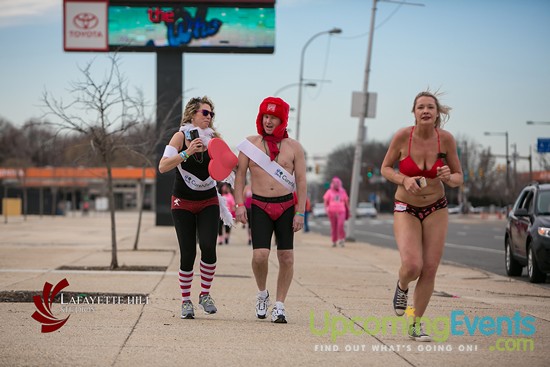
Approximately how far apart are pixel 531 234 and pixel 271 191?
7640 mm

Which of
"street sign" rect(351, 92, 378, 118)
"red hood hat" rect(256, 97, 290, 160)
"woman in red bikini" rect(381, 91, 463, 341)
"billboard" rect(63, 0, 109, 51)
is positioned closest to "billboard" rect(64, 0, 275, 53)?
"billboard" rect(63, 0, 109, 51)

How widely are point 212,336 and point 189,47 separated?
31.0 meters

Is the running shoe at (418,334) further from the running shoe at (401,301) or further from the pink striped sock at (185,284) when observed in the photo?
the pink striped sock at (185,284)

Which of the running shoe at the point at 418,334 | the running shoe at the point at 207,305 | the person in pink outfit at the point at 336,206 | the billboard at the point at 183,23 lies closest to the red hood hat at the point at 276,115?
the running shoe at the point at 207,305

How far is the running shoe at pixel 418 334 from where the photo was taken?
23.6 feet

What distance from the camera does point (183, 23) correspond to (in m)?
37.0

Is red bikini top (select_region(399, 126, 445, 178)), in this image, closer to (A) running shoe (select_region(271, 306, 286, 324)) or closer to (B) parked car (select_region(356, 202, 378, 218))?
(A) running shoe (select_region(271, 306, 286, 324))

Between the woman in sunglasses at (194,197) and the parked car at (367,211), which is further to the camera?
the parked car at (367,211)

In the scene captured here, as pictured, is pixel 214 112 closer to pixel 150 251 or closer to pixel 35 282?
pixel 35 282

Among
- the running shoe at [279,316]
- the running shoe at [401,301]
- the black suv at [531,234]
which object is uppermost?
the running shoe at [401,301]

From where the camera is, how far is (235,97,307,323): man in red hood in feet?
27.7

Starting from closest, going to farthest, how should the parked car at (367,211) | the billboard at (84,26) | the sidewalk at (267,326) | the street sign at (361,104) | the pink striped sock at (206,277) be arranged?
the sidewalk at (267,326) → the pink striped sock at (206,277) → the street sign at (361,104) → the billboard at (84,26) → the parked car at (367,211)

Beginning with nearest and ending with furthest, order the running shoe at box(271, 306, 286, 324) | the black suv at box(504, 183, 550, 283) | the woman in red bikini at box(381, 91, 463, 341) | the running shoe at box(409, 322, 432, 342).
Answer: the running shoe at box(409, 322, 432, 342)
the woman in red bikini at box(381, 91, 463, 341)
the running shoe at box(271, 306, 286, 324)
the black suv at box(504, 183, 550, 283)

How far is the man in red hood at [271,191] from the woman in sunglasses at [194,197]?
1.13ft
